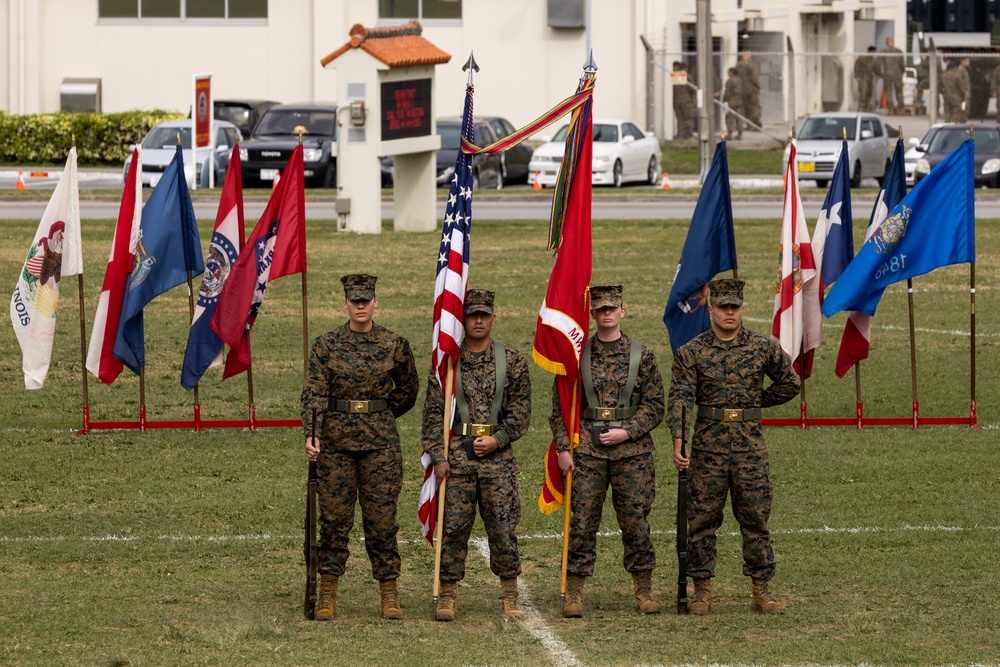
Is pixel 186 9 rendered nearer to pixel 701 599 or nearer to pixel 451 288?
pixel 451 288

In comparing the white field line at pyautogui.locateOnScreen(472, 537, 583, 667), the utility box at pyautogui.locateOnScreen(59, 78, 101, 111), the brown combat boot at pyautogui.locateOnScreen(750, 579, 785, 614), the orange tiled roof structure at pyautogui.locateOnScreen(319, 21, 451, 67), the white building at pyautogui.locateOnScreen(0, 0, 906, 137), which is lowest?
the white field line at pyautogui.locateOnScreen(472, 537, 583, 667)

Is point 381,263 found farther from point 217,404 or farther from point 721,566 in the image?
point 721,566

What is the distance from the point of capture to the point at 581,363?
974 centimetres

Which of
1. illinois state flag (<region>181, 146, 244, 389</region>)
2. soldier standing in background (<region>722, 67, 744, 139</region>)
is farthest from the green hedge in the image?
illinois state flag (<region>181, 146, 244, 389</region>)

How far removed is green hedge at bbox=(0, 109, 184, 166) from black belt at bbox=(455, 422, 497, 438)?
36.6 m

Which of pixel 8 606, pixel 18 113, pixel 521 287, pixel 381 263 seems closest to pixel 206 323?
pixel 8 606

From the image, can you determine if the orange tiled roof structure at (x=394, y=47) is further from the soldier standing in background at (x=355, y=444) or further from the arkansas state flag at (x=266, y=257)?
the soldier standing in background at (x=355, y=444)

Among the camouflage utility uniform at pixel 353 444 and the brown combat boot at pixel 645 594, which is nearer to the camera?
the camouflage utility uniform at pixel 353 444

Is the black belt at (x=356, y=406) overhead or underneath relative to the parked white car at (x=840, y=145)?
underneath

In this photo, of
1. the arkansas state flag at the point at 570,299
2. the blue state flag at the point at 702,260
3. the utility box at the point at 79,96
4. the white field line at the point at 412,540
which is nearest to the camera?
the arkansas state flag at the point at 570,299

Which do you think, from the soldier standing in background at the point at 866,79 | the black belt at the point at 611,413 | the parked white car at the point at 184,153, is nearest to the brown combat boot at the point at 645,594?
the black belt at the point at 611,413

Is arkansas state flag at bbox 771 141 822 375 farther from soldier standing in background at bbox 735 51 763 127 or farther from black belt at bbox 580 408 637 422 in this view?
soldier standing in background at bbox 735 51 763 127

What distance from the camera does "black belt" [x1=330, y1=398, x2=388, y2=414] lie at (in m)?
9.50

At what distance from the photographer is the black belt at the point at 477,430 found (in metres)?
9.48
